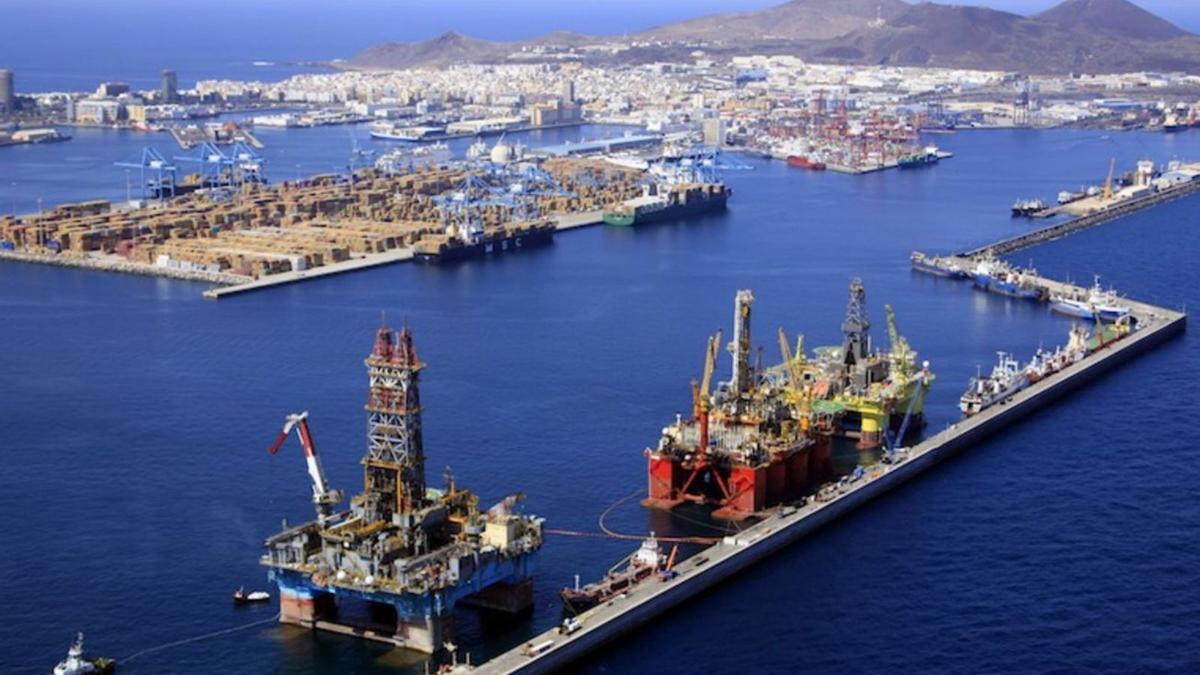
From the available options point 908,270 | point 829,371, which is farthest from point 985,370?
point 908,270

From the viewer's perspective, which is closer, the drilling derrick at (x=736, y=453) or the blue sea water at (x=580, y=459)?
the blue sea water at (x=580, y=459)

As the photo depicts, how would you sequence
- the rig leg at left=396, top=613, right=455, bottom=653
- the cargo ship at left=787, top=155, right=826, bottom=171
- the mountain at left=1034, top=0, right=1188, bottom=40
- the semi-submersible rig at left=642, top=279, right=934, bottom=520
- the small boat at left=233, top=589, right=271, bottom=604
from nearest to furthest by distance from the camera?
1. the rig leg at left=396, top=613, right=455, bottom=653
2. the small boat at left=233, top=589, right=271, bottom=604
3. the semi-submersible rig at left=642, top=279, right=934, bottom=520
4. the cargo ship at left=787, top=155, right=826, bottom=171
5. the mountain at left=1034, top=0, right=1188, bottom=40

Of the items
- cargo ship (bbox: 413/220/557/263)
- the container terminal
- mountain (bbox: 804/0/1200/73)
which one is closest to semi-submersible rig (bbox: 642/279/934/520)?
the container terminal

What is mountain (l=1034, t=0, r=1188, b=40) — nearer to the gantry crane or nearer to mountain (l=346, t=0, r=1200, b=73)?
mountain (l=346, t=0, r=1200, b=73)

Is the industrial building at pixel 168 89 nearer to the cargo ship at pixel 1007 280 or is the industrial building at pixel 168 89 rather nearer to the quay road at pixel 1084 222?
the quay road at pixel 1084 222

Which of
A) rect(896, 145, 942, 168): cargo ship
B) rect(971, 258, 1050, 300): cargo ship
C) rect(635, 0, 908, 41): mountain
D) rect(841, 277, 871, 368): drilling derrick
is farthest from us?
rect(635, 0, 908, 41): mountain

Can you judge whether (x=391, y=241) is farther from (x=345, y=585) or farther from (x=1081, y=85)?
(x=1081, y=85)

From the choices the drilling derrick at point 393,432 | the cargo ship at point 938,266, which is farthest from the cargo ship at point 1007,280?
the drilling derrick at point 393,432

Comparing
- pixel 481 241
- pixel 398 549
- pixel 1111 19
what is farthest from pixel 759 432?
pixel 1111 19
